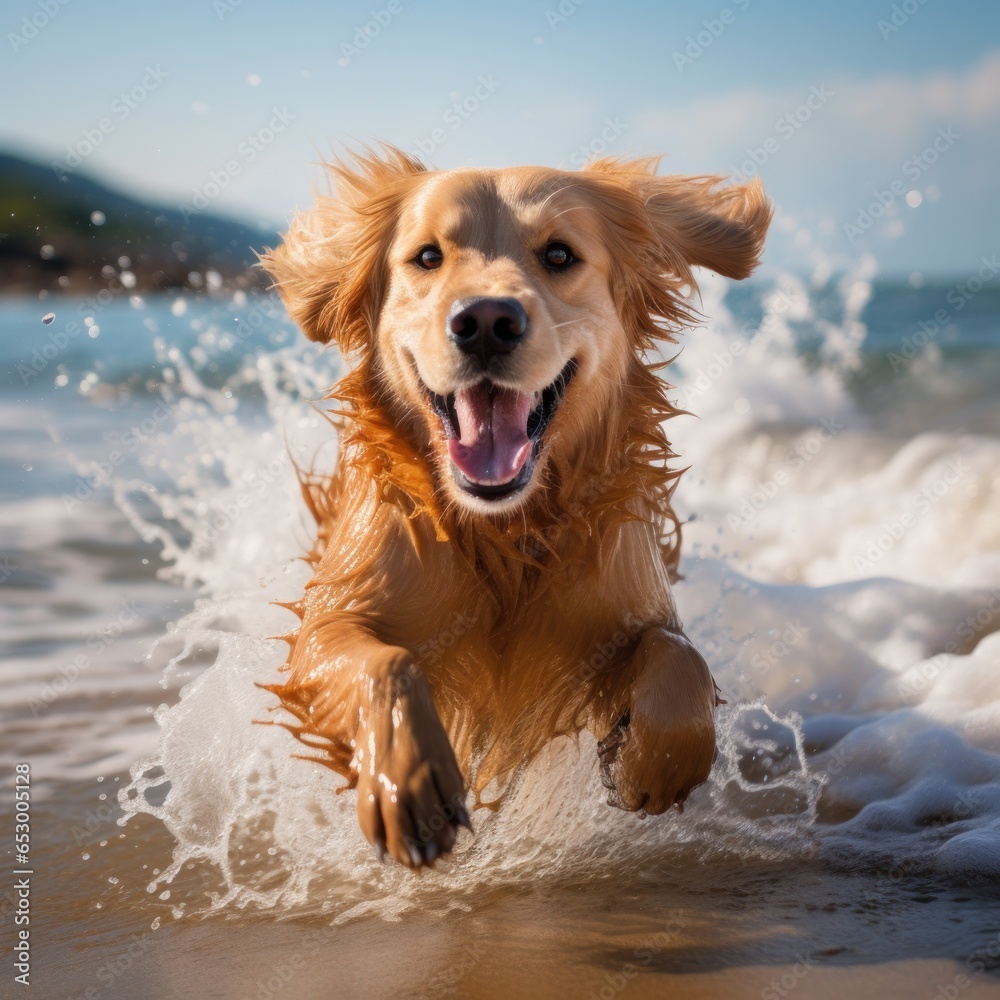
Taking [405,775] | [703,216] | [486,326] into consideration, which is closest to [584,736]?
[405,775]

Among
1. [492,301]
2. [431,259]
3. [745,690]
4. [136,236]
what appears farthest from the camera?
[136,236]

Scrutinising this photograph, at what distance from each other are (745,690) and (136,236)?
3.48 meters

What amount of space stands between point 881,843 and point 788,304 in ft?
33.3

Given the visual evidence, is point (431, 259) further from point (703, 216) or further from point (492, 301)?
point (703, 216)

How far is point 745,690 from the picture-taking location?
4.39m

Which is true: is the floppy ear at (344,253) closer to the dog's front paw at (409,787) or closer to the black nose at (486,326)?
the black nose at (486,326)

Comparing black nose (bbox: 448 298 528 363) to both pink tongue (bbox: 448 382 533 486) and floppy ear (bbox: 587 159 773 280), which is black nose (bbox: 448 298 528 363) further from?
floppy ear (bbox: 587 159 773 280)

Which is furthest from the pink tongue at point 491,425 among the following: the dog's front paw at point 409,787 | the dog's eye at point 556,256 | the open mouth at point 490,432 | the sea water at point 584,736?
the dog's front paw at point 409,787

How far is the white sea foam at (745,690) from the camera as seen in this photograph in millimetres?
3045

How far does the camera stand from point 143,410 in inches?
411

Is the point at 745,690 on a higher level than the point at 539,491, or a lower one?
lower

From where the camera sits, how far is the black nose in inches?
100

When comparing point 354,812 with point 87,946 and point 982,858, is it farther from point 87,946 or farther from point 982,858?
point 982,858

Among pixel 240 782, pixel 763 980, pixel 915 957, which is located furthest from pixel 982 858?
pixel 240 782
